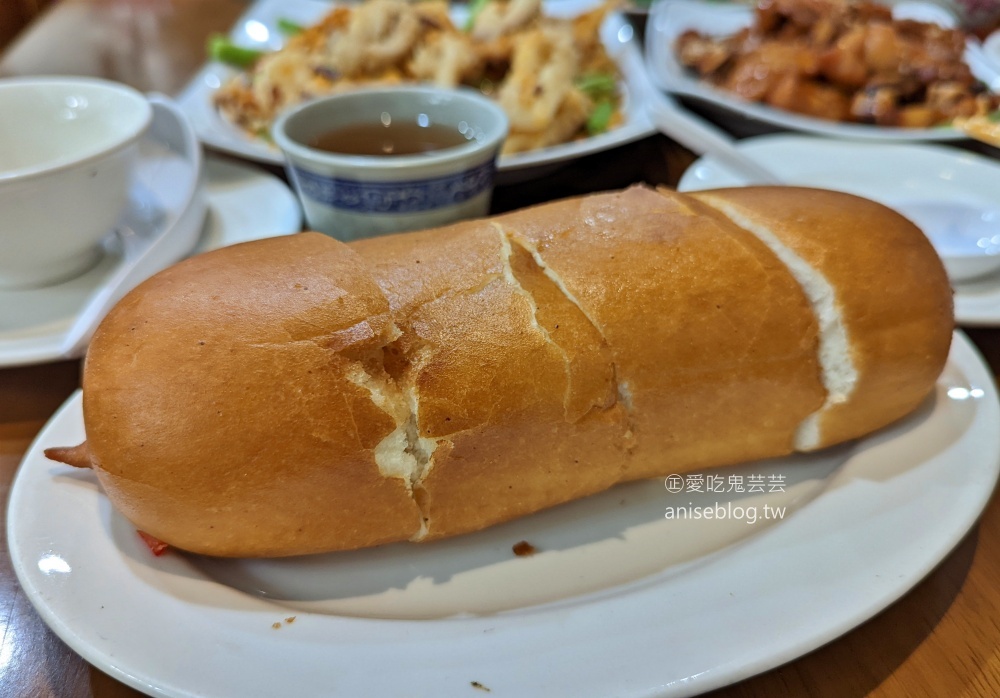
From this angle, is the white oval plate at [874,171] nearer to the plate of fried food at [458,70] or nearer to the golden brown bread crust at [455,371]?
the plate of fried food at [458,70]

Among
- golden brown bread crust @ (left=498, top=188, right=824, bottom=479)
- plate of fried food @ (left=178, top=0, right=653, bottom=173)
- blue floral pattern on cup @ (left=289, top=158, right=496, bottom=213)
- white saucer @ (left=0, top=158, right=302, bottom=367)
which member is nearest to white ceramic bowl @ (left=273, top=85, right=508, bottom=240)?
blue floral pattern on cup @ (left=289, top=158, right=496, bottom=213)

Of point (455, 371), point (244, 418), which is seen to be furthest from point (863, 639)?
point (244, 418)

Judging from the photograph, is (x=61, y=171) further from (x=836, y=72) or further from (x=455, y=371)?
(x=836, y=72)

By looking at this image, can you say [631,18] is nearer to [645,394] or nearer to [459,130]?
[459,130]

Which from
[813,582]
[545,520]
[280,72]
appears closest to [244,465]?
[545,520]

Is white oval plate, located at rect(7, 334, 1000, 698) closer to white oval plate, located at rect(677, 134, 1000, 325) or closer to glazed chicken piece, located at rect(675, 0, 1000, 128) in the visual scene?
white oval plate, located at rect(677, 134, 1000, 325)

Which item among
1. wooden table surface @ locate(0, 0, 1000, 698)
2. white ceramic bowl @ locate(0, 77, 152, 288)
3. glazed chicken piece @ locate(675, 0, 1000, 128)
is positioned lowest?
wooden table surface @ locate(0, 0, 1000, 698)
